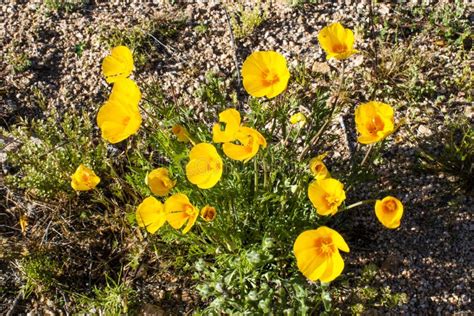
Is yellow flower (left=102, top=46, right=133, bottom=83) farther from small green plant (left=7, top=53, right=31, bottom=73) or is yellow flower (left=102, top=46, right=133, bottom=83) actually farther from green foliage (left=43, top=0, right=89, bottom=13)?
green foliage (left=43, top=0, right=89, bottom=13)

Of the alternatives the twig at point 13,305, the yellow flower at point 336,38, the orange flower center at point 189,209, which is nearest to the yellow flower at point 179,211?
the orange flower center at point 189,209

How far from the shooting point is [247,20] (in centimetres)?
409

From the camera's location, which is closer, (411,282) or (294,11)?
(411,282)

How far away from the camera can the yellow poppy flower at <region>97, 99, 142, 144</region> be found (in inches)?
101

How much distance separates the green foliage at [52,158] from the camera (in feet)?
11.3

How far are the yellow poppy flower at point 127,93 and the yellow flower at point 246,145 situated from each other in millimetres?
471

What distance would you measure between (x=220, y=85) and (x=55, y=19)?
1509mm

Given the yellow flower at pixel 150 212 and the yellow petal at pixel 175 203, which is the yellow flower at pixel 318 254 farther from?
the yellow flower at pixel 150 212

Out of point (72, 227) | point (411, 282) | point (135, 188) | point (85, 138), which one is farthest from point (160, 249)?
point (411, 282)

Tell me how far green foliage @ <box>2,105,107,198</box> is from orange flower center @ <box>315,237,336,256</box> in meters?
1.59

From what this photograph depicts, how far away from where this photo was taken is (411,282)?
3.09 metres

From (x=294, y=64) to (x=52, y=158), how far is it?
5.78 ft

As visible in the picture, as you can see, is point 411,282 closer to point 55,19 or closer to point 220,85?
point 220,85

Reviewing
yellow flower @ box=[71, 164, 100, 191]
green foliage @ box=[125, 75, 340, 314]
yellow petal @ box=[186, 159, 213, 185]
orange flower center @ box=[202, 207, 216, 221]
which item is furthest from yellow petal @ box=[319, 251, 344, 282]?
yellow flower @ box=[71, 164, 100, 191]
